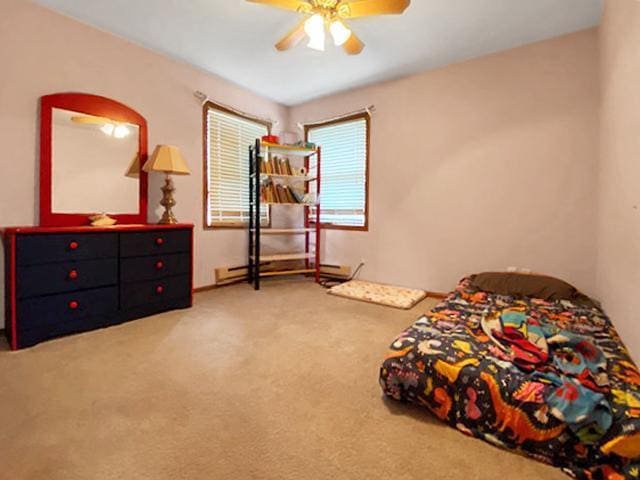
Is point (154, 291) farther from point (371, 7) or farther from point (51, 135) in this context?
point (371, 7)

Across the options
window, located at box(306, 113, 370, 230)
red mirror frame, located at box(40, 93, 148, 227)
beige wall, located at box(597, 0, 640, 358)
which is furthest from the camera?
window, located at box(306, 113, 370, 230)

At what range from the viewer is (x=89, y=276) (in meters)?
2.35

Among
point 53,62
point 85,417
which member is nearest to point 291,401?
point 85,417

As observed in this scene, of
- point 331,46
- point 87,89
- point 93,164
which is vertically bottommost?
point 93,164

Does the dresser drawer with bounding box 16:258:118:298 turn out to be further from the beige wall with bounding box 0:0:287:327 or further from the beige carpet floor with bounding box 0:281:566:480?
the beige wall with bounding box 0:0:287:327

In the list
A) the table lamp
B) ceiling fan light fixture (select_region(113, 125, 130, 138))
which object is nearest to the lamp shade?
the table lamp

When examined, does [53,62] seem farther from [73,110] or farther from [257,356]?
[257,356]

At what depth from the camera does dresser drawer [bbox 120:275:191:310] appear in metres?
2.58

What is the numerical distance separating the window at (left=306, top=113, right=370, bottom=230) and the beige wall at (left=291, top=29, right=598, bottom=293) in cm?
16

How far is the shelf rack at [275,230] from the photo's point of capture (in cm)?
376

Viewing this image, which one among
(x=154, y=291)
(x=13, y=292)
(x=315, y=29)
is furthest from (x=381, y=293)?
(x=13, y=292)

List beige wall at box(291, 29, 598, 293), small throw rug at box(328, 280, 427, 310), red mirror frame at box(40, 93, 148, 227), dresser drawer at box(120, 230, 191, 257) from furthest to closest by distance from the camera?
small throw rug at box(328, 280, 427, 310), beige wall at box(291, 29, 598, 293), dresser drawer at box(120, 230, 191, 257), red mirror frame at box(40, 93, 148, 227)

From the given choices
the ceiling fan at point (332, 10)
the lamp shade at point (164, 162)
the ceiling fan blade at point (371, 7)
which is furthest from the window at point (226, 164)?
the ceiling fan blade at point (371, 7)

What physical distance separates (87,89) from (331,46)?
7.46 feet
